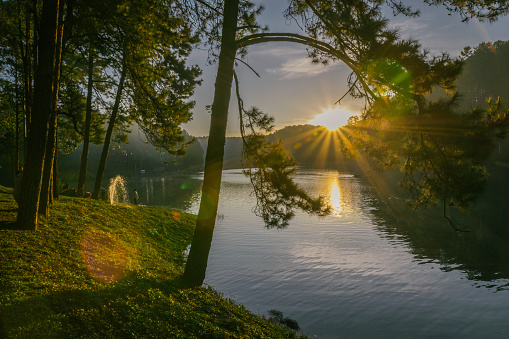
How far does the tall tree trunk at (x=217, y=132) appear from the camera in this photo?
916cm

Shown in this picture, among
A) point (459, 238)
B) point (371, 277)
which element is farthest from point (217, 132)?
point (459, 238)

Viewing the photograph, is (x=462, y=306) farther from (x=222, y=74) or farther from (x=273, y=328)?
(x=222, y=74)

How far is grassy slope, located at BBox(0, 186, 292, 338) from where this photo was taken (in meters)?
5.24

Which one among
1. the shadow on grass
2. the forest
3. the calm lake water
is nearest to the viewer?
the shadow on grass

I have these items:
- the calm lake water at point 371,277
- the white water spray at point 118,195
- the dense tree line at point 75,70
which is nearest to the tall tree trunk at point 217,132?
the dense tree line at point 75,70

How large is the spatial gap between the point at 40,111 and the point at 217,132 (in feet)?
16.2

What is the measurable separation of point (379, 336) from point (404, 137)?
6.80 meters

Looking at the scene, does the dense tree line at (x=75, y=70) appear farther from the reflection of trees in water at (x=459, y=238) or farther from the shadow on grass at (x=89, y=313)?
the reflection of trees in water at (x=459, y=238)

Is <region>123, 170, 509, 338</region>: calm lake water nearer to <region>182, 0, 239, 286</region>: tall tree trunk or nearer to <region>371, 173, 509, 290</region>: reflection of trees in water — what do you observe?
<region>371, 173, 509, 290</region>: reflection of trees in water

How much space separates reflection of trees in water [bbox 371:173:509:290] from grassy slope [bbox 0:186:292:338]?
542 inches

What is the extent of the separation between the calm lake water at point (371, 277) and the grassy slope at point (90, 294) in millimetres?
3681

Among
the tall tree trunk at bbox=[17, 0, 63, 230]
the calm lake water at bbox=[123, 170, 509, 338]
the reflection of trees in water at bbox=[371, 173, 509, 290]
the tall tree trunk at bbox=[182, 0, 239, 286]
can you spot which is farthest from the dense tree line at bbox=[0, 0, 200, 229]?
the reflection of trees in water at bbox=[371, 173, 509, 290]

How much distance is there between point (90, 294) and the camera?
643 centimetres

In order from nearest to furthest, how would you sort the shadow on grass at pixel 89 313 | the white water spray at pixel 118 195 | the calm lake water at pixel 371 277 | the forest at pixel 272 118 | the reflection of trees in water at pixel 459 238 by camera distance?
the shadow on grass at pixel 89 313 → the forest at pixel 272 118 → the calm lake water at pixel 371 277 → the reflection of trees in water at pixel 459 238 → the white water spray at pixel 118 195
